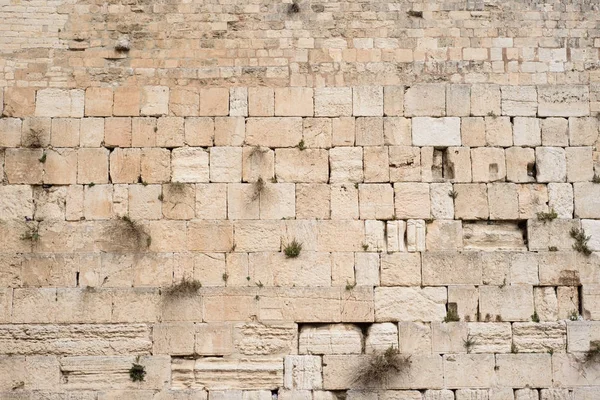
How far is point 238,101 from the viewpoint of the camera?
25.5ft

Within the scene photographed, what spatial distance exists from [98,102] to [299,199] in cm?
259

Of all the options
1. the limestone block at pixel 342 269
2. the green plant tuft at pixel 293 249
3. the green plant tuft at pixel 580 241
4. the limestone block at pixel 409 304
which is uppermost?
the green plant tuft at pixel 580 241

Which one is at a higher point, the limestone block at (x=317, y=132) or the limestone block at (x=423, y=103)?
the limestone block at (x=423, y=103)

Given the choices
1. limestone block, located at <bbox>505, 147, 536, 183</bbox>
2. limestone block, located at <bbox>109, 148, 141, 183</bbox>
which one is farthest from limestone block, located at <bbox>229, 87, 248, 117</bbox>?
limestone block, located at <bbox>505, 147, 536, 183</bbox>

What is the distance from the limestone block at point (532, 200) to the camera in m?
7.66

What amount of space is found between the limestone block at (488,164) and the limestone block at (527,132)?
Answer: 263 millimetres

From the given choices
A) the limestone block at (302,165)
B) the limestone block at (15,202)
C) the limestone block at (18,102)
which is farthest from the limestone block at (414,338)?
the limestone block at (18,102)

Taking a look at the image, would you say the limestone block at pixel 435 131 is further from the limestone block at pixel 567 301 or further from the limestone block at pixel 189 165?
the limestone block at pixel 189 165

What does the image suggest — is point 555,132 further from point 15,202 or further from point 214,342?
point 15,202

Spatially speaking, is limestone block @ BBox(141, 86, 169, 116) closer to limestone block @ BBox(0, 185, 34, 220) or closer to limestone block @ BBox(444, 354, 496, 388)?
limestone block @ BBox(0, 185, 34, 220)

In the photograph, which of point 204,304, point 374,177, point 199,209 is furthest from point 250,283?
point 374,177

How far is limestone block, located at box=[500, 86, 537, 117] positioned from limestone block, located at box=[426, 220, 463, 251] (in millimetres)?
1489

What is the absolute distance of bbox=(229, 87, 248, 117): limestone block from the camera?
7754mm

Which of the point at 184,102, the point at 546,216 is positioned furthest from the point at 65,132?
the point at 546,216
